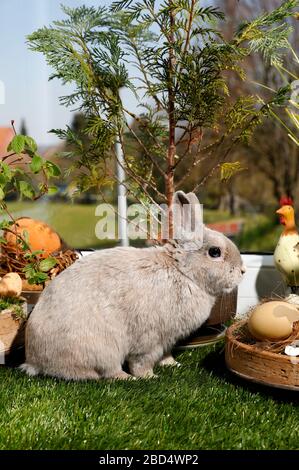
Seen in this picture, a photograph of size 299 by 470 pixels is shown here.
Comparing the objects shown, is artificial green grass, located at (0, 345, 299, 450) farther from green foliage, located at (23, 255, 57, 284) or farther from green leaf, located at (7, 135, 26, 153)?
green leaf, located at (7, 135, 26, 153)

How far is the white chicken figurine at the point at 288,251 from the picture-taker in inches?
93.9

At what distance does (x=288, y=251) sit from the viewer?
7.86 feet

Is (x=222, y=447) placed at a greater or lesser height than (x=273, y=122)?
lesser

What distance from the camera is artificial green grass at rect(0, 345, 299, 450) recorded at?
157 cm

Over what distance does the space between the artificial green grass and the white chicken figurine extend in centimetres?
55

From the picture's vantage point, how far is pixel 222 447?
1.56m

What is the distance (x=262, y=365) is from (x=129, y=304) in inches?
16.9

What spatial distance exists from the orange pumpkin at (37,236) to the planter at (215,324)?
607mm

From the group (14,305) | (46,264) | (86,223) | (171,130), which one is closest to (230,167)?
(171,130)

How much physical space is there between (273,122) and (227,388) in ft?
6.06

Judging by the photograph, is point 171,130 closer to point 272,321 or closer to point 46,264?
point 46,264

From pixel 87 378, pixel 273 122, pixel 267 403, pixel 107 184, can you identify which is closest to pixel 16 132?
pixel 107 184
